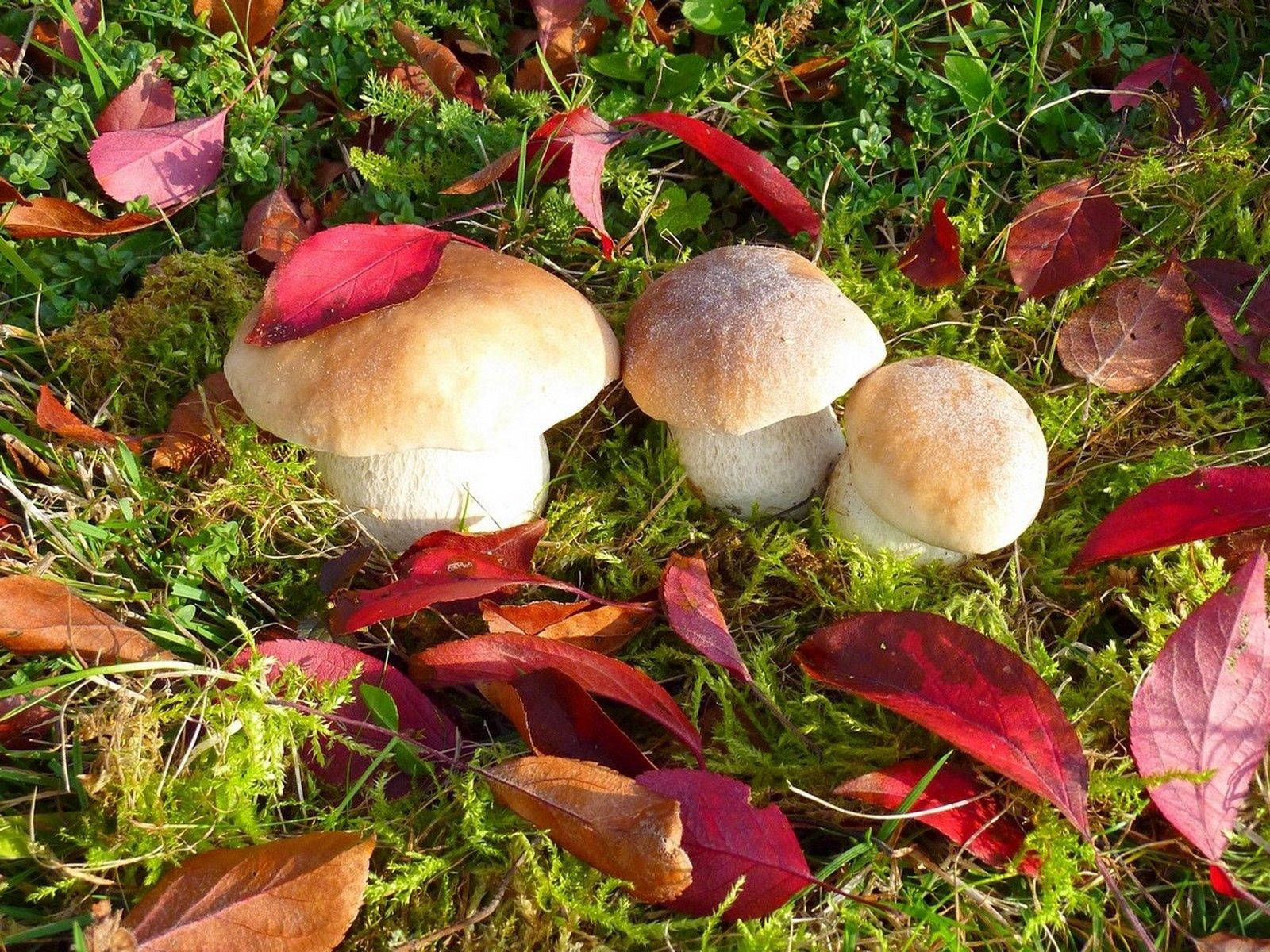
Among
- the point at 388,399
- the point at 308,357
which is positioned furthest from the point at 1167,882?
the point at 308,357

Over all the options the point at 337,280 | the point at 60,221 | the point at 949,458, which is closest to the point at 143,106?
the point at 60,221

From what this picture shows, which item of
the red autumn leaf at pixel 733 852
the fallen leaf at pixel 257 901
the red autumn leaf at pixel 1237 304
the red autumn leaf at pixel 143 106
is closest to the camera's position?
the fallen leaf at pixel 257 901

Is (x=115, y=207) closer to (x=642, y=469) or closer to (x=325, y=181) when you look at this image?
(x=325, y=181)

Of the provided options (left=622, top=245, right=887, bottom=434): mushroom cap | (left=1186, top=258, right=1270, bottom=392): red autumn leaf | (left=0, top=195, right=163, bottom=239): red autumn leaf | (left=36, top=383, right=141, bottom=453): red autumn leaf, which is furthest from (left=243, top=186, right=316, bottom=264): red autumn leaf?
(left=1186, top=258, right=1270, bottom=392): red autumn leaf

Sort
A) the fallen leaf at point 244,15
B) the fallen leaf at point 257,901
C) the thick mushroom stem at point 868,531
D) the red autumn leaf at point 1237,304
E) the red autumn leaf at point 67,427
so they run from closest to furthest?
the fallen leaf at point 257,901 → the thick mushroom stem at point 868,531 → the red autumn leaf at point 67,427 → the red autumn leaf at point 1237,304 → the fallen leaf at point 244,15

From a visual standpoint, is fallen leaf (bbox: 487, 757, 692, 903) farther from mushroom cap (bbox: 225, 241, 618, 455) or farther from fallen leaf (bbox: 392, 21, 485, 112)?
fallen leaf (bbox: 392, 21, 485, 112)

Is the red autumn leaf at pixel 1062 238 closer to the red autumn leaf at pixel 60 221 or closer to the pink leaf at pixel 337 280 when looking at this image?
the pink leaf at pixel 337 280

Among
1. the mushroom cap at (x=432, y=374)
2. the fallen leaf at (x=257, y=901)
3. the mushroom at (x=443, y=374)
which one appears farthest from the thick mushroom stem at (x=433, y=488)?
the fallen leaf at (x=257, y=901)
